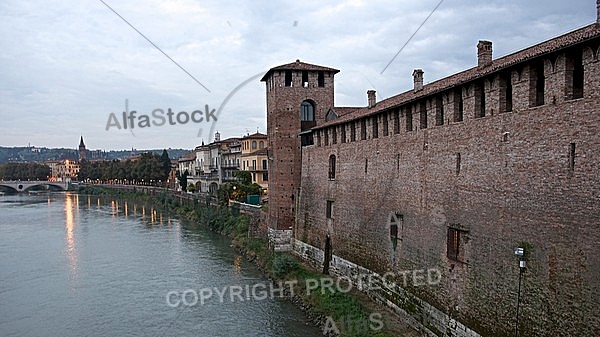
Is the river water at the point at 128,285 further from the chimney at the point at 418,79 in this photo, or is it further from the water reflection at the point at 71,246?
the chimney at the point at 418,79

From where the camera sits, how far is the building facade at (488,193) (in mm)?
7504

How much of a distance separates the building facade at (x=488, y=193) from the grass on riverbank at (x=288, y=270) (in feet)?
2.91

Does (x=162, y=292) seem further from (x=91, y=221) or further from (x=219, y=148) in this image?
(x=219, y=148)

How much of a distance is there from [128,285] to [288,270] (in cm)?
520

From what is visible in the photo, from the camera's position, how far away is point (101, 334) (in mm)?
13430

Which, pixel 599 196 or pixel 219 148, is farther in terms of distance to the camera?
pixel 219 148

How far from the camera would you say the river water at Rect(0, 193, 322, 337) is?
13.9 meters

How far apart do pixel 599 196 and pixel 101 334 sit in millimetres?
11233

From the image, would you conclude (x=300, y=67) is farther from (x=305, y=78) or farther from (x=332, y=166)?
(x=332, y=166)

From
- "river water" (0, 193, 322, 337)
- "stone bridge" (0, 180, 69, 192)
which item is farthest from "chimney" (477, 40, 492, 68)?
"stone bridge" (0, 180, 69, 192)

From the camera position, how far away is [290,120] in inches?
823

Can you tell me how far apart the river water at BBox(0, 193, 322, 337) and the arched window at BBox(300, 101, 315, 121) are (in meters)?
5.93

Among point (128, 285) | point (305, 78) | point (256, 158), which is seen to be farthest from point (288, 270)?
point (256, 158)

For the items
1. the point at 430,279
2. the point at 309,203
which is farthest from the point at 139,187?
the point at 430,279
